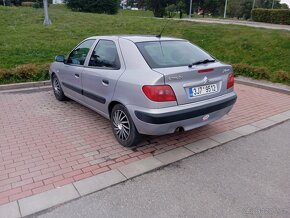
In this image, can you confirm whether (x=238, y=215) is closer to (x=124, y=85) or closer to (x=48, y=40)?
(x=124, y=85)

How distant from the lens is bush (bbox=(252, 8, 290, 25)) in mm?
23875

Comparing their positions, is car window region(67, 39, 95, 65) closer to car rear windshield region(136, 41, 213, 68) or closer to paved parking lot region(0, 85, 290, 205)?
paved parking lot region(0, 85, 290, 205)

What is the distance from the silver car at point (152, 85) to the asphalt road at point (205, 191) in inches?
22.5

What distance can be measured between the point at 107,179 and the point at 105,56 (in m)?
1.99

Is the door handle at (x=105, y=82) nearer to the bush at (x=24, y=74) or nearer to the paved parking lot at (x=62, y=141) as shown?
the paved parking lot at (x=62, y=141)

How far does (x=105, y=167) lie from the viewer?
11.4ft

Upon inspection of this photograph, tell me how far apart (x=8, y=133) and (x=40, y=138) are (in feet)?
2.05

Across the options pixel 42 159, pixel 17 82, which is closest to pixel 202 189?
pixel 42 159

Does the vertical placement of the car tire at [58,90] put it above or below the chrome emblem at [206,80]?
below

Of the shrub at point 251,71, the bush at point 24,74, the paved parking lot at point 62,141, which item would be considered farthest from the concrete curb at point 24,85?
the shrub at point 251,71

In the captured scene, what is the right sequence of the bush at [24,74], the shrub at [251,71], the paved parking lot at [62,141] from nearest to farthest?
the paved parking lot at [62,141] → the bush at [24,74] → the shrub at [251,71]

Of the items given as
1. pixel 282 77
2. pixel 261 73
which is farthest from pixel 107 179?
pixel 261 73

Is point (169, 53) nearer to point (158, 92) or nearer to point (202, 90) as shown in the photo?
point (202, 90)

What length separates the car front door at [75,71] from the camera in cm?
484
